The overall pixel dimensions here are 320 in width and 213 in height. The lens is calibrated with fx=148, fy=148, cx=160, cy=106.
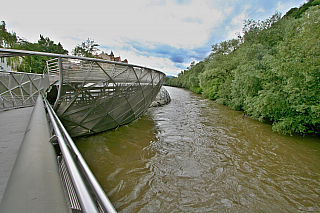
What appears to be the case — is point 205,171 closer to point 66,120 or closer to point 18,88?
point 66,120

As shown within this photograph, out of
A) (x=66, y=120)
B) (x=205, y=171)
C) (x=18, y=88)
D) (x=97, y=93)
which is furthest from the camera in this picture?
(x=18, y=88)

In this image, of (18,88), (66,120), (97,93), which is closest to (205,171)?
(97,93)

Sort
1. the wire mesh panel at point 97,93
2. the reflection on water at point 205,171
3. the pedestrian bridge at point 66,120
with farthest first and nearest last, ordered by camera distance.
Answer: the wire mesh panel at point 97,93
the reflection on water at point 205,171
the pedestrian bridge at point 66,120

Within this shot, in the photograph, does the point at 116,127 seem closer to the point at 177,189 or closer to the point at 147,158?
the point at 147,158

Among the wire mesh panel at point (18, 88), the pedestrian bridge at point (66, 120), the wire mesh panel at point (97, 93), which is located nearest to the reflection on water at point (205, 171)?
the wire mesh panel at point (97, 93)

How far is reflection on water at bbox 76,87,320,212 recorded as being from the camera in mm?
4199

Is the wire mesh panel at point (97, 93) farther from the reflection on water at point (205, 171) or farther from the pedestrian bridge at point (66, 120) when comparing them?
the reflection on water at point (205, 171)

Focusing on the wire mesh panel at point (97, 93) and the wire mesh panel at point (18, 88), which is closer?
the wire mesh panel at point (97, 93)

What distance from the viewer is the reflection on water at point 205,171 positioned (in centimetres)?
420

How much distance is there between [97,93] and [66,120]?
6.09 feet

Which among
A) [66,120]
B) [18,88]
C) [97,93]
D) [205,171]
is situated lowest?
[205,171]

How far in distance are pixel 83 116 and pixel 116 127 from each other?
116 inches

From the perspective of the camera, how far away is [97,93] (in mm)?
7152

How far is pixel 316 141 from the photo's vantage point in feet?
28.1
